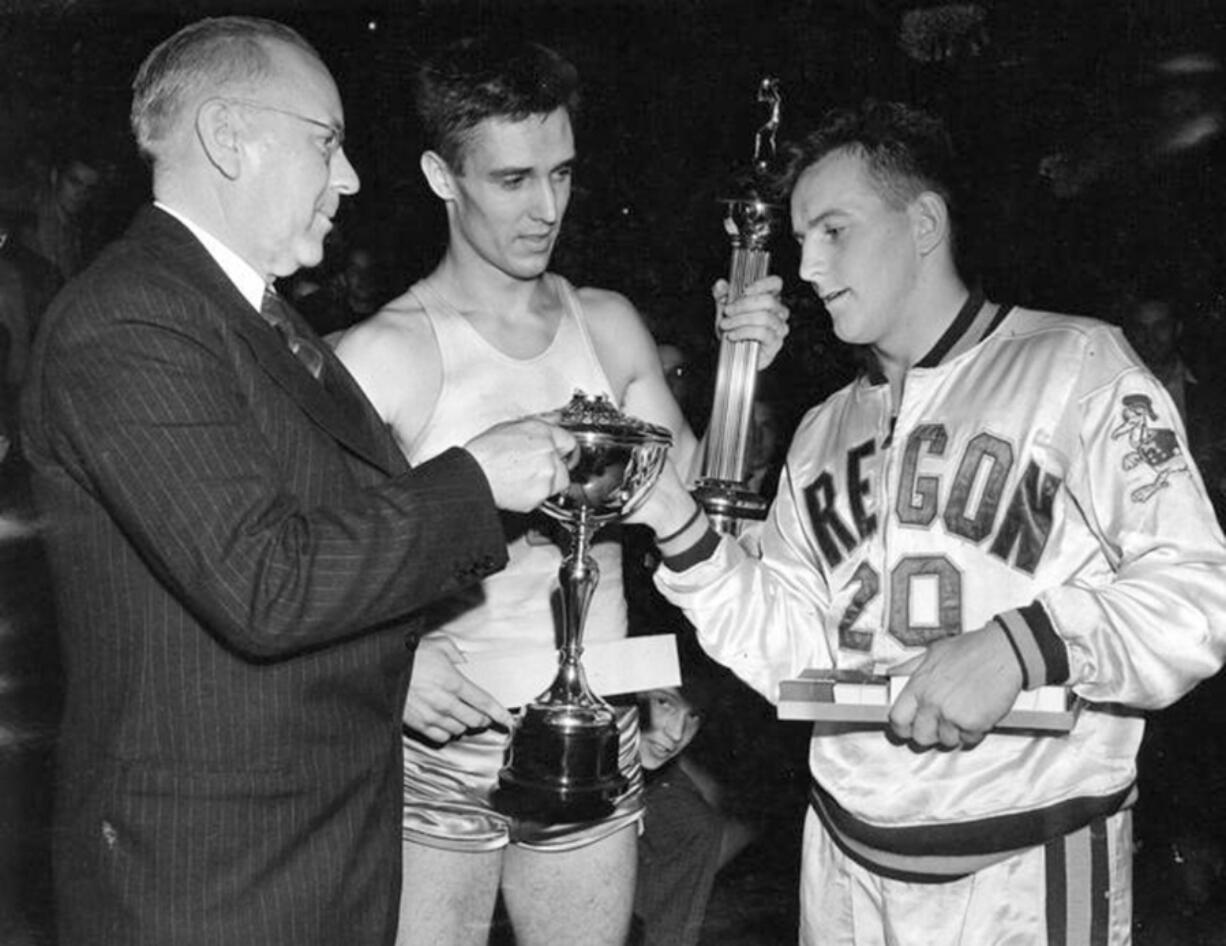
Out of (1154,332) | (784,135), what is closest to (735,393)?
(784,135)

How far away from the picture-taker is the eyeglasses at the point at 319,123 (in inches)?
60.4

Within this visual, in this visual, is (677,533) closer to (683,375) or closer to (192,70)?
(192,70)

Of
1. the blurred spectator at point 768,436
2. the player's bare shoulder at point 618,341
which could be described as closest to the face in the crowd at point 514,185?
the player's bare shoulder at point 618,341

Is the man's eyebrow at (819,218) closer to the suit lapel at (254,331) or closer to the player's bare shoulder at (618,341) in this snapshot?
the player's bare shoulder at (618,341)

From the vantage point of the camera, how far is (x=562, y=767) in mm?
1896

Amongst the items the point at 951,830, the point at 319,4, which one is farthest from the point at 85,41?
the point at 951,830

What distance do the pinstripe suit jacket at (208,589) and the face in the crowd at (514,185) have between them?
779 mm

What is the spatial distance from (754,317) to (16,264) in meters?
2.41

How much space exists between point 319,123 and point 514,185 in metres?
0.68

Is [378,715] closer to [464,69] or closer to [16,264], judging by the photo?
[464,69]

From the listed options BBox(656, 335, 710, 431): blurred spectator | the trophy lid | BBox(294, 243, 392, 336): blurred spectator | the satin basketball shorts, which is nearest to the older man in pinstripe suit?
the trophy lid

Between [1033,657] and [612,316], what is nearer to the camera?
[1033,657]

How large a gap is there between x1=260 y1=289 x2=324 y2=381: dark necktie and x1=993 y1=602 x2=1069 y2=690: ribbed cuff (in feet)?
3.01

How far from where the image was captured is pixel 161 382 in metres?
A: 1.33
